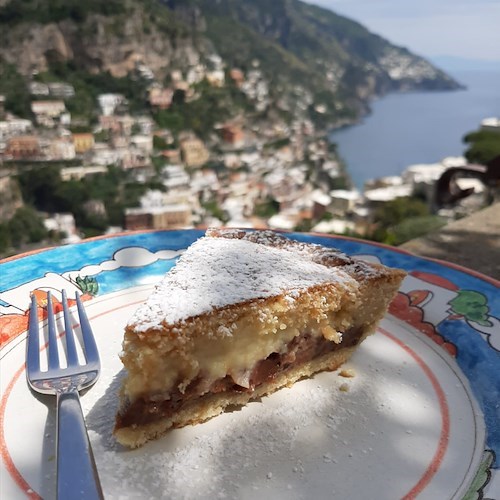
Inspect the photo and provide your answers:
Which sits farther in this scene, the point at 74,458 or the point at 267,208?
the point at 267,208

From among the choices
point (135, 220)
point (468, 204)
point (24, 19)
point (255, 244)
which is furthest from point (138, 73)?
point (255, 244)

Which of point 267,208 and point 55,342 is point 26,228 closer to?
point 267,208

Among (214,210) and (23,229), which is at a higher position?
(23,229)

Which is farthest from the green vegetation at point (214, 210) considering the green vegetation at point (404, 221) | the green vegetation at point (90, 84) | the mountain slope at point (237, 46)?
the green vegetation at point (404, 221)

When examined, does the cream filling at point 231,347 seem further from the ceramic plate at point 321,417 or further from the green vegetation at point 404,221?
the green vegetation at point 404,221

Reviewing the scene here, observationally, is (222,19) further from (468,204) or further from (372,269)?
(372,269)

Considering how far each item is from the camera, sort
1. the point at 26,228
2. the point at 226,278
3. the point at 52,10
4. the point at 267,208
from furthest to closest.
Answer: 1. the point at 52,10
2. the point at 267,208
3. the point at 26,228
4. the point at 226,278

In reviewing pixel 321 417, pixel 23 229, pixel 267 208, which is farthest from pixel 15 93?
pixel 321 417

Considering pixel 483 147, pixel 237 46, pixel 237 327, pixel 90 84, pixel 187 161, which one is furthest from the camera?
pixel 237 46

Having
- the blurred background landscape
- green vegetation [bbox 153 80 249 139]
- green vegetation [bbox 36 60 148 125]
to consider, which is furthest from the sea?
green vegetation [bbox 36 60 148 125]
